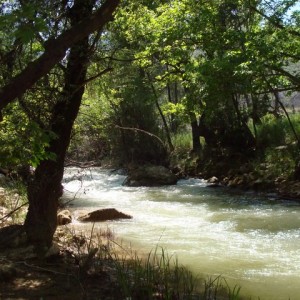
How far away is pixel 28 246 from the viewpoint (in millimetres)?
6566

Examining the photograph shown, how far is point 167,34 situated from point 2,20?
1483 centimetres

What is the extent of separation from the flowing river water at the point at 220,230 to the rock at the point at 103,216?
0.34 m

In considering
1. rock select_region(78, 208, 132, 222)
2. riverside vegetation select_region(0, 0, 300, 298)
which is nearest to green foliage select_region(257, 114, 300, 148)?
riverside vegetation select_region(0, 0, 300, 298)

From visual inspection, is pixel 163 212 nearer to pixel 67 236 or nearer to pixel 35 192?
pixel 67 236

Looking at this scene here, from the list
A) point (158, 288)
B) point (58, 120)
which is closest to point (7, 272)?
point (158, 288)

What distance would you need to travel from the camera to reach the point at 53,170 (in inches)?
262

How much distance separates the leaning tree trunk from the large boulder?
13.3m

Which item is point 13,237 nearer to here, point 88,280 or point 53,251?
point 53,251

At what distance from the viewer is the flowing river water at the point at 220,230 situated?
277 inches

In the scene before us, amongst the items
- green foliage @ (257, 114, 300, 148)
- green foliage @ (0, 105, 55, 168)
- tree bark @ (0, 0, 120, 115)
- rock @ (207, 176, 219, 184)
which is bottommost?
rock @ (207, 176, 219, 184)

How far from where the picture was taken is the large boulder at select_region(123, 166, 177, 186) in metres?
20.1

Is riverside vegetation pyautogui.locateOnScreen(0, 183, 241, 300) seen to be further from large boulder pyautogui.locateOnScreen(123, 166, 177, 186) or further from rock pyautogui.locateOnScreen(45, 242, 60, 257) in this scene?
large boulder pyautogui.locateOnScreen(123, 166, 177, 186)

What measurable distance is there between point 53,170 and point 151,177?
45.6ft

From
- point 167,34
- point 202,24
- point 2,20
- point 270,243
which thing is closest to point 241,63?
point 202,24
